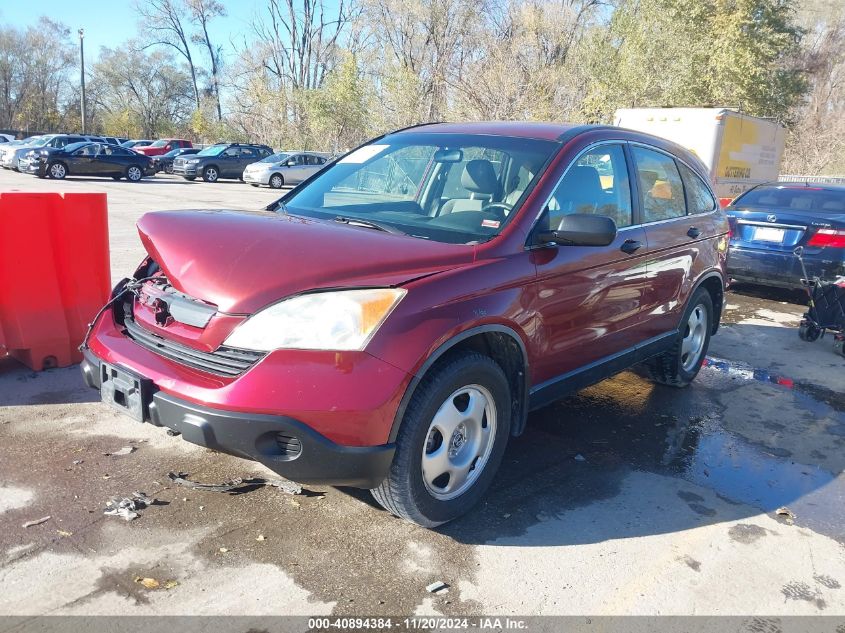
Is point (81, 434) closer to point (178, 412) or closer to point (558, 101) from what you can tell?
point (178, 412)

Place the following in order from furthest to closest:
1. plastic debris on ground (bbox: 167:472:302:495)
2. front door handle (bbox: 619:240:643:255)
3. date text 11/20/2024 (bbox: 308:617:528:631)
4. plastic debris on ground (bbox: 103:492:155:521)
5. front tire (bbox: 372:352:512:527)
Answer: front door handle (bbox: 619:240:643:255) → plastic debris on ground (bbox: 167:472:302:495) → plastic debris on ground (bbox: 103:492:155:521) → front tire (bbox: 372:352:512:527) → date text 11/20/2024 (bbox: 308:617:528:631)

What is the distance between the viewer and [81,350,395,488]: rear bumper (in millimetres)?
2623

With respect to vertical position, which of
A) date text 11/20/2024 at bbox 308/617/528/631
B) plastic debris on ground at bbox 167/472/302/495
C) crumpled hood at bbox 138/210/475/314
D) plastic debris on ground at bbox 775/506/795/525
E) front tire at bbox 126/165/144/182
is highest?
crumpled hood at bbox 138/210/475/314

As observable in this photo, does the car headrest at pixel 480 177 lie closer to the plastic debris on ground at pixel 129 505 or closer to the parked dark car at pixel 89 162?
the plastic debris on ground at pixel 129 505

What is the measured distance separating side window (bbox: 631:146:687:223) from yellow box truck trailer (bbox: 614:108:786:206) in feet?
30.9

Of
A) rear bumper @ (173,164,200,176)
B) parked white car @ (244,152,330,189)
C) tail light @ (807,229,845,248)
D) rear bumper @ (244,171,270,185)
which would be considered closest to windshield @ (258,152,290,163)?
parked white car @ (244,152,330,189)

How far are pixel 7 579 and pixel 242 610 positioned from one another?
0.95m

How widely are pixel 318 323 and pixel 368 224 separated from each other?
38.9 inches

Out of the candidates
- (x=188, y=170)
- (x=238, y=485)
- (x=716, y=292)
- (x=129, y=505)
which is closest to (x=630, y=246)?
(x=716, y=292)

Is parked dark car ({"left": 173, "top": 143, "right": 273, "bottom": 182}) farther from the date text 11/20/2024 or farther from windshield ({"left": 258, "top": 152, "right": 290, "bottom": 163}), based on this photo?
the date text 11/20/2024

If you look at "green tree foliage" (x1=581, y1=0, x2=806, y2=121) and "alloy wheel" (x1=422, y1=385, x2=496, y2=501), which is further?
"green tree foliage" (x1=581, y1=0, x2=806, y2=121)

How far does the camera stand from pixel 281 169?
95.6 feet

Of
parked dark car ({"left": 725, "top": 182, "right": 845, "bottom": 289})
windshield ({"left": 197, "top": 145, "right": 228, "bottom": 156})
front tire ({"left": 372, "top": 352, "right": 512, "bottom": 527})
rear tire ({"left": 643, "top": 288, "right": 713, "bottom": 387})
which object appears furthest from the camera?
windshield ({"left": 197, "top": 145, "right": 228, "bottom": 156})

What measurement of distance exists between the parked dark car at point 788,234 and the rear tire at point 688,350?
3389 millimetres
